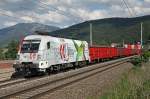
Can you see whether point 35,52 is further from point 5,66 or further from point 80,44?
point 80,44

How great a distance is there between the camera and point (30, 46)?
27.9 meters

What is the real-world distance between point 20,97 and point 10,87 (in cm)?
394

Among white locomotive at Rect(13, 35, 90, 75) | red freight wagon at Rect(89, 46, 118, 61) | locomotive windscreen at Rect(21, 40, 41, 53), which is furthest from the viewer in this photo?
red freight wagon at Rect(89, 46, 118, 61)

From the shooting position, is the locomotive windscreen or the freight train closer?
the freight train

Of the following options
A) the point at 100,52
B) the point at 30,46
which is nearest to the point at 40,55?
the point at 30,46

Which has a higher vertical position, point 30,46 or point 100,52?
point 30,46

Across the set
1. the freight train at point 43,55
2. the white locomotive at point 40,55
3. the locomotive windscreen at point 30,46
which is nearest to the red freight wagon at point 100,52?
the freight train at point 43,55

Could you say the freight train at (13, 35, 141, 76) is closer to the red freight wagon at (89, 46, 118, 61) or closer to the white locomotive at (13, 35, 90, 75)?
the white locomotive at (13, 35, 90, 75)

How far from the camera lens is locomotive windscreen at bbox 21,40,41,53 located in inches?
1085

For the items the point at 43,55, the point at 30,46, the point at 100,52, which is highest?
the point at 30,46

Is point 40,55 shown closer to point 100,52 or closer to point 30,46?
point 30,46

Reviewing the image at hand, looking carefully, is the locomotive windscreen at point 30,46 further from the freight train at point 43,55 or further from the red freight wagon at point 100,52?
the red freight wagon at point 100,52

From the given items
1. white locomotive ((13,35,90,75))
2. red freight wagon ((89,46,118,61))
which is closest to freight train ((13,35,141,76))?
white locomotive ((13,35,90,75))

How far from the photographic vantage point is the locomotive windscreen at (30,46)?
27547mm
